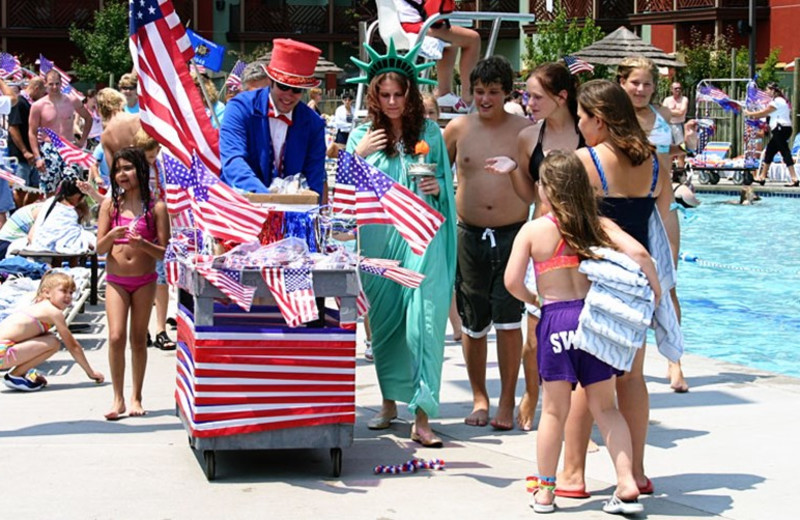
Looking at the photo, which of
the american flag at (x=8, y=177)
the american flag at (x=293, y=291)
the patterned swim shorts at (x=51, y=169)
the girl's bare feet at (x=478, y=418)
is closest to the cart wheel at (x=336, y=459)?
the american flag at (x=293, y=291)

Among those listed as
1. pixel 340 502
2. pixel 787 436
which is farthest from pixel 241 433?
pixel 787 436

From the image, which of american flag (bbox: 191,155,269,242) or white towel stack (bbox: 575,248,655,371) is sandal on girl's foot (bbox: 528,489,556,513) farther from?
american flag (bbox: 191,155,269,242)

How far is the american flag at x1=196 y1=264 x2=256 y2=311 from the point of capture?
18.8ft

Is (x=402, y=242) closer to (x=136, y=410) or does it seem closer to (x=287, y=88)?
(x=287, y=88)

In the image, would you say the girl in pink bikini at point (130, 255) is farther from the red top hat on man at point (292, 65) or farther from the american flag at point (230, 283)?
the american flag at point (230, 283)

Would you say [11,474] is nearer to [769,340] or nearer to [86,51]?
[769,340]

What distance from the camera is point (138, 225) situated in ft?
24.5

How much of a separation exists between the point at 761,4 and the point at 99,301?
3353 centimetres

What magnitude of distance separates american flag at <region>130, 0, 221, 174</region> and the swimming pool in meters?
5.50

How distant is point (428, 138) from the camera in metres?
7.10

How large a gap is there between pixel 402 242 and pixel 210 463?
1.71 metres

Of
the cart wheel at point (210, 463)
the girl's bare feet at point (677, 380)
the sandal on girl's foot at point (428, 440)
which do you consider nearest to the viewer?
the cart wheel at point (210, 463)

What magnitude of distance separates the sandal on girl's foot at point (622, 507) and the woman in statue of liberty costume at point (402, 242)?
5.12 ft

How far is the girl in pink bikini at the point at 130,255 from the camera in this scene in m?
7.38
